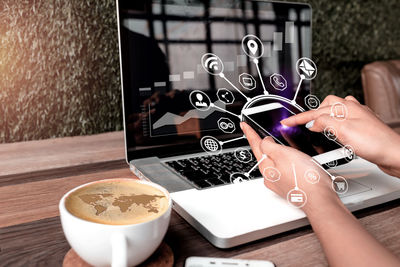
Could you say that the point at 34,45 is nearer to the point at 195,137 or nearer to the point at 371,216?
the point at 195,137

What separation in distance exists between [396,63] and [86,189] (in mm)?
1073

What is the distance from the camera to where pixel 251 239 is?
0.37m

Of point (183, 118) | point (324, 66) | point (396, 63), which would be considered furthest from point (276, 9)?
point (396, 63)

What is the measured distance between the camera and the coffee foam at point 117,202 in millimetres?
301

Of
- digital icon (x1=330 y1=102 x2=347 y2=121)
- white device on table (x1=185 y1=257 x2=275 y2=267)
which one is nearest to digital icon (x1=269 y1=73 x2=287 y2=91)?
digital icon (x1=330 y1=102 x2=347 y2=121)

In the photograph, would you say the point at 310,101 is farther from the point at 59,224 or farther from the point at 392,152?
the point at 59,224

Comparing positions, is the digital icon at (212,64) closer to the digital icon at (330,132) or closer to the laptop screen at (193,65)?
the laptop screen at (193,65)

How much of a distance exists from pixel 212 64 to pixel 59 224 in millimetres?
397

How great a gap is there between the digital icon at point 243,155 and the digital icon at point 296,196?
0.53 feet

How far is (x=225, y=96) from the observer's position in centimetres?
67

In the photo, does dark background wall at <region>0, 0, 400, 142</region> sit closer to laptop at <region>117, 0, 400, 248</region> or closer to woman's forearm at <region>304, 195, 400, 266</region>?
laptop at <region>117, 0, 400, 248</region>

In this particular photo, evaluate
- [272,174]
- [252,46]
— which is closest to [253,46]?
[252,46]

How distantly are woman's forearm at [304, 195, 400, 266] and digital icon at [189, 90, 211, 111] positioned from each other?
33 centimetres

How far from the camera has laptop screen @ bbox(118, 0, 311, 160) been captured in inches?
23.5
